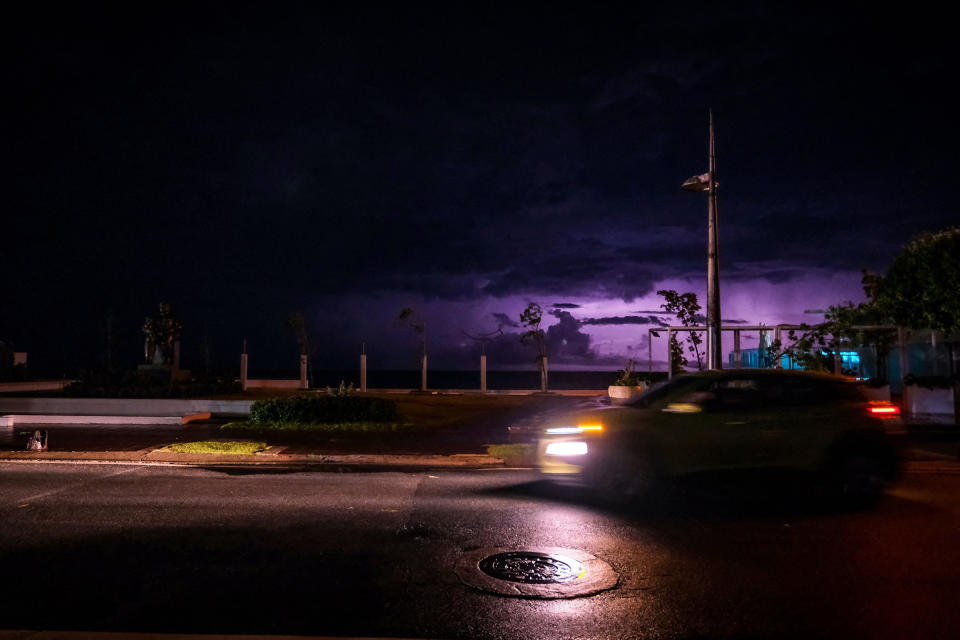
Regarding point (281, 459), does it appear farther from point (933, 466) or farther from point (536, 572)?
point (933, 466)

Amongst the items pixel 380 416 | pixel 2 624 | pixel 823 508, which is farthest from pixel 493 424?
pixel 2 624

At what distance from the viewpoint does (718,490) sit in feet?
29.1

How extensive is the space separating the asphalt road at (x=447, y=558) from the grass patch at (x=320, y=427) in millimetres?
5854

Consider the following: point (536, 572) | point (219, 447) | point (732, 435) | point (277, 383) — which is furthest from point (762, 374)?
point (277, 383)

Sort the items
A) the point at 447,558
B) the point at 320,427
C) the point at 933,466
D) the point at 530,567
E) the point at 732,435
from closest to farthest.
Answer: the point at 530,567
the point at 447,558
the point at 732,435
the point at 933,466
the point at 320,427

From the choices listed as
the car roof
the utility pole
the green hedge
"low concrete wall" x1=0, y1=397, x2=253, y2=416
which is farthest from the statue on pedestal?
the car roof

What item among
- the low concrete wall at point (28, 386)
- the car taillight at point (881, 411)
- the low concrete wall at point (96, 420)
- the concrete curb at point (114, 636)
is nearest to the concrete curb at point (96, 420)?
the low concrete wall at point (96, 420)

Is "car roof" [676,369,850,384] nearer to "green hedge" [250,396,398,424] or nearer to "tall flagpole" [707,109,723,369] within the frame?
"tall flagpole" [707,109,723,369]

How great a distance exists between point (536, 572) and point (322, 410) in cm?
1155

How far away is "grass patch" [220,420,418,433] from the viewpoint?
50.6 ft

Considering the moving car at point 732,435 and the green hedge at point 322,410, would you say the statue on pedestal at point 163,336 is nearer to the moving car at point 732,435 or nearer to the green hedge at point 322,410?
the green hedge at point 322,410

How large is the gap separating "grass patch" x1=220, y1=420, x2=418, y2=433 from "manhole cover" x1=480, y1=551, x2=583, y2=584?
31.9ft

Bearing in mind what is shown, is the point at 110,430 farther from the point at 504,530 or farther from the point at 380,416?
the point at 504,530

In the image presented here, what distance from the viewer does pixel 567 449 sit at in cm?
843
